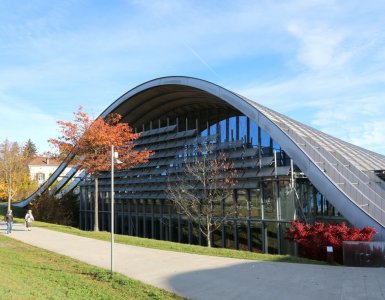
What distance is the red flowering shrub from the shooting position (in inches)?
588

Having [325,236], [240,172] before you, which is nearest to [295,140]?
[240,172]

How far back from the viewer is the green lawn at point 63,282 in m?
8.26

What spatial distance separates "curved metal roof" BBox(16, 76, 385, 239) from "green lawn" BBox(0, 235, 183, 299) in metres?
10.6

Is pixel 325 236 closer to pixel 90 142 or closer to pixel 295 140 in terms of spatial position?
pixel 295 140

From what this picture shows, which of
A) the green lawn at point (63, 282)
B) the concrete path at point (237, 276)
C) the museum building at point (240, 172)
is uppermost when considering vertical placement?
the museum building at point (240, 172)

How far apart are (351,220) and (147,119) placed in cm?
2177

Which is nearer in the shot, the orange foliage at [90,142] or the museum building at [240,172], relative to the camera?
the museum building at [240,172]

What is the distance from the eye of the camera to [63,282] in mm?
9797

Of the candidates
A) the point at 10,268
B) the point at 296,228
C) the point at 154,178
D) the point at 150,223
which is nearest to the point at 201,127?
the point at 154,178

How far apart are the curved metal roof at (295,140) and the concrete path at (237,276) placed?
559 cm

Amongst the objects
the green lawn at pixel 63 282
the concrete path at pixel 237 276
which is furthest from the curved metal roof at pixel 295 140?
the green lawn at pixel 63 282

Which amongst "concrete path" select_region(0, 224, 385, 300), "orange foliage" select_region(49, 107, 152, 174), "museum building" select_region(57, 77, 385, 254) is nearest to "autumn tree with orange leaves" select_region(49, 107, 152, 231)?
"orange foliage" select_region(49, 107, 152, 174)

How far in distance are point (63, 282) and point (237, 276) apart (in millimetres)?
4400

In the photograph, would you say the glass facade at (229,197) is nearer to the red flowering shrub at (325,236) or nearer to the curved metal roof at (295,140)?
Answer: the curved metal roof at (295,140)
